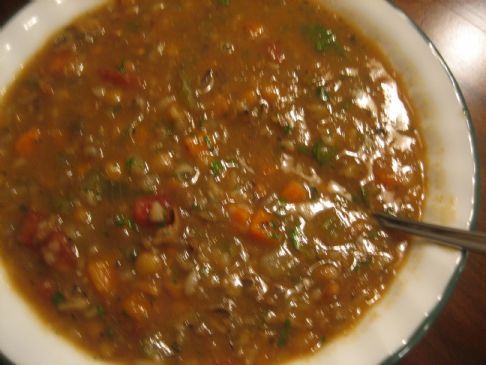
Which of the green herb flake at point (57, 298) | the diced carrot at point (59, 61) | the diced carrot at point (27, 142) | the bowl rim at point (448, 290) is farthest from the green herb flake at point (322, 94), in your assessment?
the green herb flake at point (57, 298)

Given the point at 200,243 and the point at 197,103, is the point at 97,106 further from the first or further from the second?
the point at 200,243

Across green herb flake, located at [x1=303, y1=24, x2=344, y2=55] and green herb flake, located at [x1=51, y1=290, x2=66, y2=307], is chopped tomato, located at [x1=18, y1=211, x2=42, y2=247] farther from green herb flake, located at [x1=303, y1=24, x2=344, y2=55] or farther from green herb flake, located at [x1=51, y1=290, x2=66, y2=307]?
green herb flake, located at [x1=303, y1=24, x2=344, y2=55]

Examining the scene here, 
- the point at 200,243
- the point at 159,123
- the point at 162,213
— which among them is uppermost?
the point at 159,123

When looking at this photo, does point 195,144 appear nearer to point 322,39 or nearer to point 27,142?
point 27,142

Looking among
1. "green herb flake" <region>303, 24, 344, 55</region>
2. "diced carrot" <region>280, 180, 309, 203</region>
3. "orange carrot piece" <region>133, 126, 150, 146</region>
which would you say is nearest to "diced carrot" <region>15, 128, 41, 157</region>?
"orange carrot piece" <region>133, 126, 150, 146</region>

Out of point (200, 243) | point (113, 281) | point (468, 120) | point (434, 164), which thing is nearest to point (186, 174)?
point (200, 243)

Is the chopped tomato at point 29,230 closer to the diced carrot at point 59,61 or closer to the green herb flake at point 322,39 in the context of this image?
the diced carrot at point 59,61
